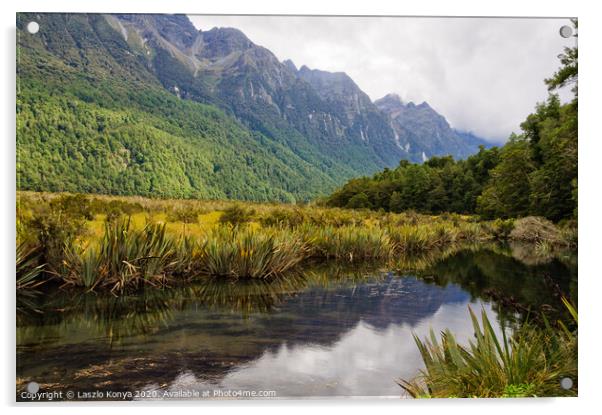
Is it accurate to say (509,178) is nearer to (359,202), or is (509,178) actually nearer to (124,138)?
(359,202)

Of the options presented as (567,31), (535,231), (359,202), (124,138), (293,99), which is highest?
(293,99)

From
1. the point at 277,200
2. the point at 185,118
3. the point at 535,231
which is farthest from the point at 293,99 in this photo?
the point at 535,231

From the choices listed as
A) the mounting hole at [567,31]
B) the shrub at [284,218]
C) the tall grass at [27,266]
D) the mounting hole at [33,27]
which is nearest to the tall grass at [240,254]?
the shrub at [284,218]

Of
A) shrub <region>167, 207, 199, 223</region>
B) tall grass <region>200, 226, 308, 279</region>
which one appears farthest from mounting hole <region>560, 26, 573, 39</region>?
shrub <region>167, 207, 199, 223</region>

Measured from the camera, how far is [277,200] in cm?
845

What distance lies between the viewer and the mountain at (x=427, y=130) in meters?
6.44

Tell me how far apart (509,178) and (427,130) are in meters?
1.93

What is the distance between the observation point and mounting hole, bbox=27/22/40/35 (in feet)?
13.8

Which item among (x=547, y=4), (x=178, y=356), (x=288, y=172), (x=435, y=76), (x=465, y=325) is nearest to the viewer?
(x=178, y=356)

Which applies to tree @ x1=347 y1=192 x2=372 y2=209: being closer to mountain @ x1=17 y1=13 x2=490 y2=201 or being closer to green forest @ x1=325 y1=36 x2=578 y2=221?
green forest @ x1=325 y1=36 x2=578 y2=221

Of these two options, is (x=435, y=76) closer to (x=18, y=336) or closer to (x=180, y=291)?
(x=180, y=291)

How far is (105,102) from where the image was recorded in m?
7.33

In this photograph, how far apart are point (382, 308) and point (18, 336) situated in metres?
4.25

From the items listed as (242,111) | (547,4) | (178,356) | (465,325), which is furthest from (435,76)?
(178,356)
